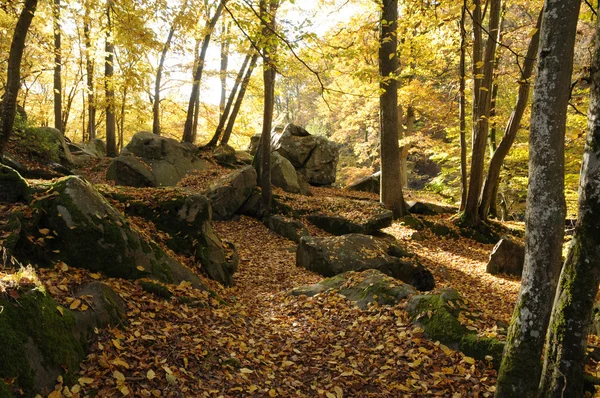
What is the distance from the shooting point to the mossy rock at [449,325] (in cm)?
444

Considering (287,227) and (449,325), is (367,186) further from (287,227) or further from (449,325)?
(449,325)

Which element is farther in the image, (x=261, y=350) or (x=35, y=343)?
(x=261, y=350)

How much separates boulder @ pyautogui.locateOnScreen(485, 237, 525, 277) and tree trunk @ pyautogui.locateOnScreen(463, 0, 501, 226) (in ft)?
8.97

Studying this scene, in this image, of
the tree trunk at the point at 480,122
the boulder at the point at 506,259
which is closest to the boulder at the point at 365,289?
the boulder at the point at 506,259

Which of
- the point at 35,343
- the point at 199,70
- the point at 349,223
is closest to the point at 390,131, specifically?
the point at 349,223

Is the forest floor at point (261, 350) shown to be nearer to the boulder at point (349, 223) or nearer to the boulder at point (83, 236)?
the boulder at point (83, 236)

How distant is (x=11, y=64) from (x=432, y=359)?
9.20 meters

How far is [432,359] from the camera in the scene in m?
4.55

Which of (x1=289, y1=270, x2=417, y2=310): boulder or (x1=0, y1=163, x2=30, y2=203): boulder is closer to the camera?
(x1=0, y1=163, x2=30, y2=203): boulder

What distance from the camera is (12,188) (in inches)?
207

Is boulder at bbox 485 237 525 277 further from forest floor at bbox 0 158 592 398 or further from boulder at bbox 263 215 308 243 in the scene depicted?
forest floor at bbox 0 158 592 398

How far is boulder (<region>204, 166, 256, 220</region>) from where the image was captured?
11.9 meters

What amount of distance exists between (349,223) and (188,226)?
5819 mm

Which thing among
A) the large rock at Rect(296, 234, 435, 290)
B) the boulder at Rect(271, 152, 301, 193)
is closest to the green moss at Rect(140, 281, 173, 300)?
the large rock at Rect(296, 234, 435, 290)
